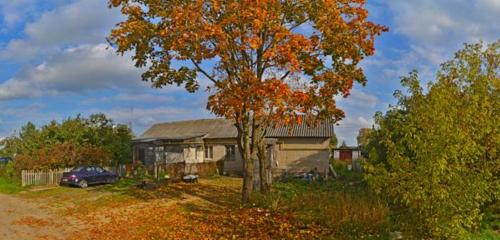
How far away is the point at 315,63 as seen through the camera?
59.8ft

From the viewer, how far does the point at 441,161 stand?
7.76 meters

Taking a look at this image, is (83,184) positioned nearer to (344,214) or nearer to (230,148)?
(230,148)

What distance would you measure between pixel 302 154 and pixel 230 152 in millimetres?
6395

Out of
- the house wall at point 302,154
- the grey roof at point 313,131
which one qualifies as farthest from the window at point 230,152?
the house wall at point 302,154

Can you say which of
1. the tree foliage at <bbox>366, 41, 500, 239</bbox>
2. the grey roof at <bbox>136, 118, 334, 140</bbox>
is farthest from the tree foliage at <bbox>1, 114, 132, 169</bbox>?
the tree foliage at <bbox>366, 41, 500, 239</bbox>

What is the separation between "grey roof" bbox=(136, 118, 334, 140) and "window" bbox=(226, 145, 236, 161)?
0.99 meters

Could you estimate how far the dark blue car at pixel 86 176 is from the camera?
2898 centimetres

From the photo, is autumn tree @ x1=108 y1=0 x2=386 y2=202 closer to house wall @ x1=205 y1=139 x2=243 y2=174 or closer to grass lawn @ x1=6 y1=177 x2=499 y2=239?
grass lawn @ x1=6 y1=177 x2=499 y2=239

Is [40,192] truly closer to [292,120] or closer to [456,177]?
[292,120]

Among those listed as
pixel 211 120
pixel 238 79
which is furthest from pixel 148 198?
pixel 211 120

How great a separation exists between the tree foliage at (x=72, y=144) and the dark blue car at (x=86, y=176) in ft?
8.80

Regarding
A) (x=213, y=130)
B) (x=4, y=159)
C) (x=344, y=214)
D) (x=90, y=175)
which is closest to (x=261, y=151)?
(x=344, y=214)

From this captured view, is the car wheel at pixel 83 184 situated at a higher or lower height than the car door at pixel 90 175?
lower

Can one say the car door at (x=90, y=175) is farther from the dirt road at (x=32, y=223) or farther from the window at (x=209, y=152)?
the window at (x=209, y=152)
